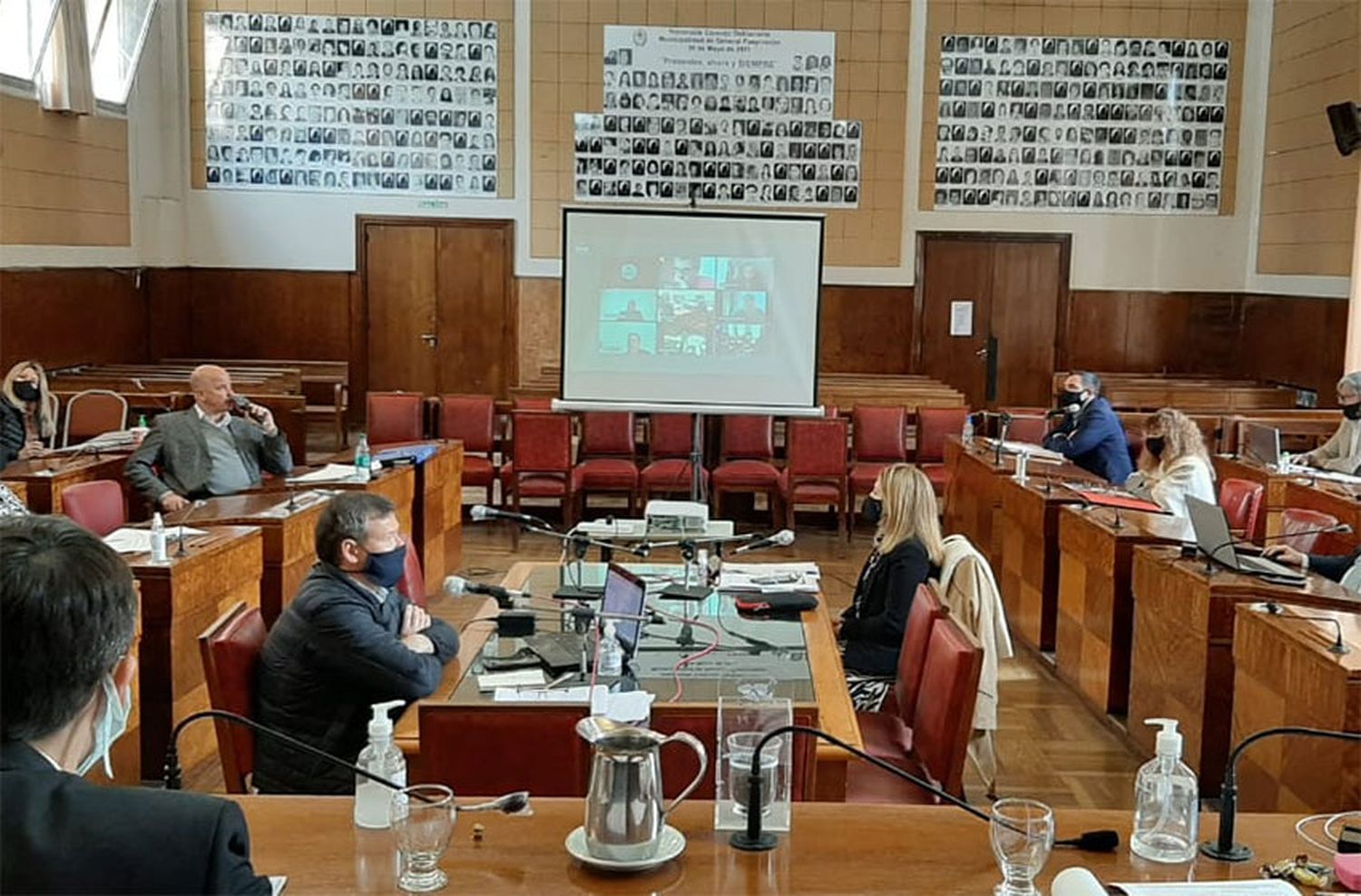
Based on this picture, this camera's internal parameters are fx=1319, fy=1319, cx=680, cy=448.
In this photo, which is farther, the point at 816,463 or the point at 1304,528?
the point at 816,463

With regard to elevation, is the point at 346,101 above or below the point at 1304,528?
above

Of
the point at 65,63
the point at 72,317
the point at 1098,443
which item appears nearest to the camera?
the point at 1098,443

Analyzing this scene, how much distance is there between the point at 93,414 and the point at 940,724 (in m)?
6.67

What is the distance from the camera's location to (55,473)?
570cm

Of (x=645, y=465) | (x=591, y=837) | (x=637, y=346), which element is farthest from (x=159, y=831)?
(x=645, y=465)

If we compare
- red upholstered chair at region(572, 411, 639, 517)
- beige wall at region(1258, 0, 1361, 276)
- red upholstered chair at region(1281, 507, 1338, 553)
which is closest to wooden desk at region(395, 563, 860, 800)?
red upholstered chair at region(1281, 507, 1338, 553)

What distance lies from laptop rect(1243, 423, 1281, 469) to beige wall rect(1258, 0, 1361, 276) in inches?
157

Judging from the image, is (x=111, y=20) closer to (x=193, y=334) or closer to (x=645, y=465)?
(x=193, y=334)

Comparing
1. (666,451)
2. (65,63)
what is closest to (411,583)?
(666,451)

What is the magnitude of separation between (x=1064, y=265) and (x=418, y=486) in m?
7.75

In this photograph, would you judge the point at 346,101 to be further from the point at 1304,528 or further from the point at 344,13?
the point at 1304,528

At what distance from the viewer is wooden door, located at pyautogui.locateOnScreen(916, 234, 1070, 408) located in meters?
12.3

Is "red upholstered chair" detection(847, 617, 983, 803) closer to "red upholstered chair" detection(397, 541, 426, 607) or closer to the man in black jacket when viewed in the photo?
the man in black jacket

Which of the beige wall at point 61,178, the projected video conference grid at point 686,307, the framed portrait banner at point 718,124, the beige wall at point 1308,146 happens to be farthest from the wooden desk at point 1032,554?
the beige wall at point 61,178
